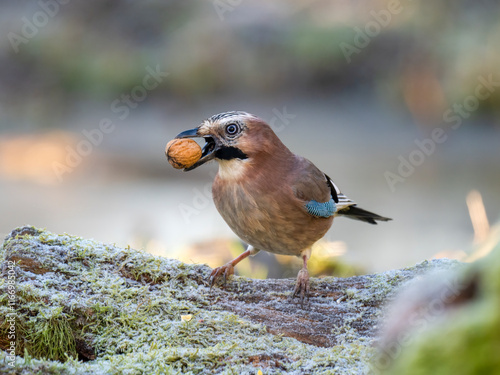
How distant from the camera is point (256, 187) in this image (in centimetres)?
A: 269

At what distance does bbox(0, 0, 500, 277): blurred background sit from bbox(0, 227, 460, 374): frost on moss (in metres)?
2.55

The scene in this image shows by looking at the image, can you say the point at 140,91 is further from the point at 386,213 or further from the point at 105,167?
the point at 386,213

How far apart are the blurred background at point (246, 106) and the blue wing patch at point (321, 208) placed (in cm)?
198

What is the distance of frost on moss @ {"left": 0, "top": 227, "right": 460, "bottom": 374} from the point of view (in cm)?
173

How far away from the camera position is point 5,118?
405 inches

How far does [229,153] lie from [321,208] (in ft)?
1.92

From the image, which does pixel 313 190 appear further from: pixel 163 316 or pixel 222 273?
pixel 163 316

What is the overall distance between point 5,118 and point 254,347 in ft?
31.8

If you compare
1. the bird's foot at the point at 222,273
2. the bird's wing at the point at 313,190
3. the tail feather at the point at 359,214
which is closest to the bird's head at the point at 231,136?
the bird's wing at the point at 313,190

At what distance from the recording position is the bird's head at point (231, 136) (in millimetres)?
2641

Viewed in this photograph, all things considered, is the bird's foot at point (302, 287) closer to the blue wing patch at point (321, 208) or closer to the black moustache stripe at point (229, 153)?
the blue wing patch at point (321, 208)

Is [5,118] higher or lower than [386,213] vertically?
higher

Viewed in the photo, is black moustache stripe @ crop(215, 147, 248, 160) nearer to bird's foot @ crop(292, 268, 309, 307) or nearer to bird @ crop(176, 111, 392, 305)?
bird @ crop(176, 111, 392, 305)

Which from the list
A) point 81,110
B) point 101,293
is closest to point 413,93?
point 81,110
